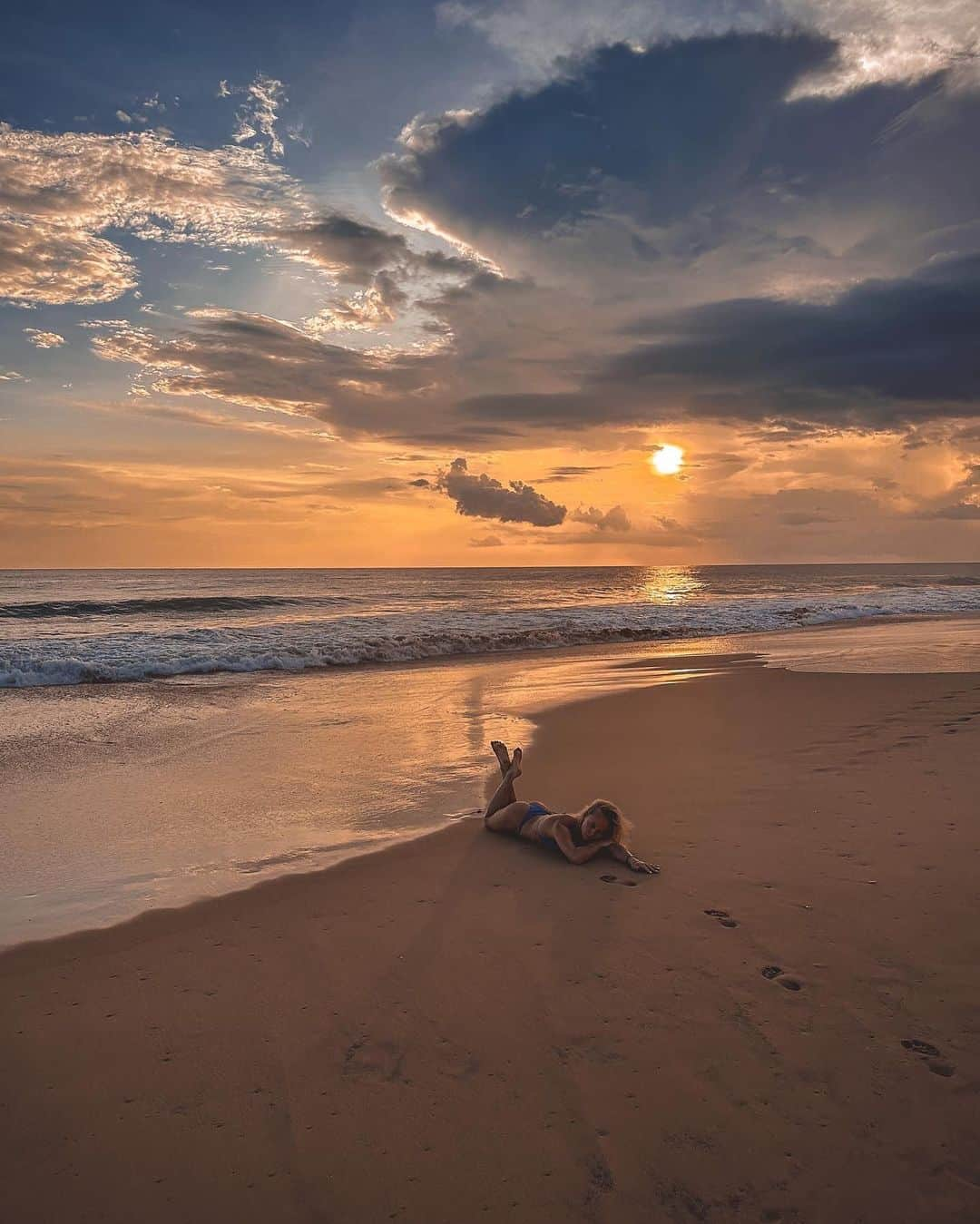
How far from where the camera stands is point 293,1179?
8.84 feet

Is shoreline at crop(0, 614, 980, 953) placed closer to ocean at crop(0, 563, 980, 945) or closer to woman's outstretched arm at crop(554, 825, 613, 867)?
ocean at crop(0, 563, 980, 945)

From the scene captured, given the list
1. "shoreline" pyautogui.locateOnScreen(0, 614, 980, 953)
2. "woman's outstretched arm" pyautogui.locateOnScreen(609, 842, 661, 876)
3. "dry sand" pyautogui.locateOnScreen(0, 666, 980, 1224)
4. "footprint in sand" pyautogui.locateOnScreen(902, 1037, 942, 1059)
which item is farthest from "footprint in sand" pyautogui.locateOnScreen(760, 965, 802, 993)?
"shoreline" pyautogui.locateOnScreen(0, 614, 980, 953)

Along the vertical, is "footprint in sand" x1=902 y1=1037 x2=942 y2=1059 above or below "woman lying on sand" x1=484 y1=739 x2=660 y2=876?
below

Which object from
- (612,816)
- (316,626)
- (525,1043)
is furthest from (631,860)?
(316,626)

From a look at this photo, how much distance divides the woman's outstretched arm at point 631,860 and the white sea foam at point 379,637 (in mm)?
13275

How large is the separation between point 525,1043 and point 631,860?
2.09m

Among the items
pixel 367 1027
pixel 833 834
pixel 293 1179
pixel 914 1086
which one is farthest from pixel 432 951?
pixel 833 834

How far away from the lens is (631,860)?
5.34 metres

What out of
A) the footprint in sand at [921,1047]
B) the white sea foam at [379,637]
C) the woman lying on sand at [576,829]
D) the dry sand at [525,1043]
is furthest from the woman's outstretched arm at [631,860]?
the white sea foam at [379,637]

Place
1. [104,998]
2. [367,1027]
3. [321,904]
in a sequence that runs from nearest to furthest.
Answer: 1. [367,1027]
2. [104,998]
3. [321,904]

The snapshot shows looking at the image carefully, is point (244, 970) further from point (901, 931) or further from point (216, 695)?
point (216, 695)

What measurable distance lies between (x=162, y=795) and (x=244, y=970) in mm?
3748

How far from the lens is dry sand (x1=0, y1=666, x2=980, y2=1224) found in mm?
2662

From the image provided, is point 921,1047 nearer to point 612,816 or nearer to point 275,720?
point 612,816
